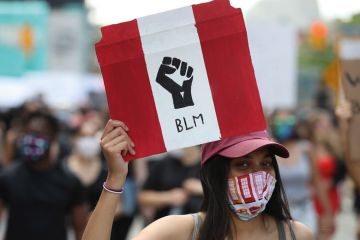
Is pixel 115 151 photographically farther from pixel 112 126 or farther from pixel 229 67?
pixel 229 67

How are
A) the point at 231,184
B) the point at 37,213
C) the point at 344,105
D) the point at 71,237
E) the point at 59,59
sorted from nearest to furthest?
the point at 231,184
the point at 344,105
the point at 37,213
the point at 71,237
the point at 59,59

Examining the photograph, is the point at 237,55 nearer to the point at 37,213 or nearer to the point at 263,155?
the point at 263,155

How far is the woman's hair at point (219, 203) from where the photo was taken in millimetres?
3615

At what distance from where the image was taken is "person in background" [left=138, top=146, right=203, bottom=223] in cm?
800

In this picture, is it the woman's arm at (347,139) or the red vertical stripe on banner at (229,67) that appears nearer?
the red vertical stripe on banner at (229,67)

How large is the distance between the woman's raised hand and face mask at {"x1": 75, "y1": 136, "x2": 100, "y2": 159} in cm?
531

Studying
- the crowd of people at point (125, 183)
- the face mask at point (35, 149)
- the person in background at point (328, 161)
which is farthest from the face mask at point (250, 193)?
the person in background at point (328, 161)

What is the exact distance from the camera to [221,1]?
3.55m

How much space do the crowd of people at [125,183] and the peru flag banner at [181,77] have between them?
260cm

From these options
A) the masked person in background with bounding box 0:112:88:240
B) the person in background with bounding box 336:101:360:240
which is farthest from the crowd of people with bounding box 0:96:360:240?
the person in background with bounding box 336:101:360:240

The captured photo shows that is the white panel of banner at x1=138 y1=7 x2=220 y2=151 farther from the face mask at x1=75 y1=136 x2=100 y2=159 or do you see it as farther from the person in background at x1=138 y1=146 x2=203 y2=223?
the face mask at x1=75 y1=136 x2=100 y2=159

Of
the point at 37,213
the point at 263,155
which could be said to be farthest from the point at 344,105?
the point at 37,213

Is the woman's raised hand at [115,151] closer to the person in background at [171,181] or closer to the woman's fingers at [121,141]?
the woman's fingers at [121,141]

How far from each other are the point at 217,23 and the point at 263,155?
575 millimetres
